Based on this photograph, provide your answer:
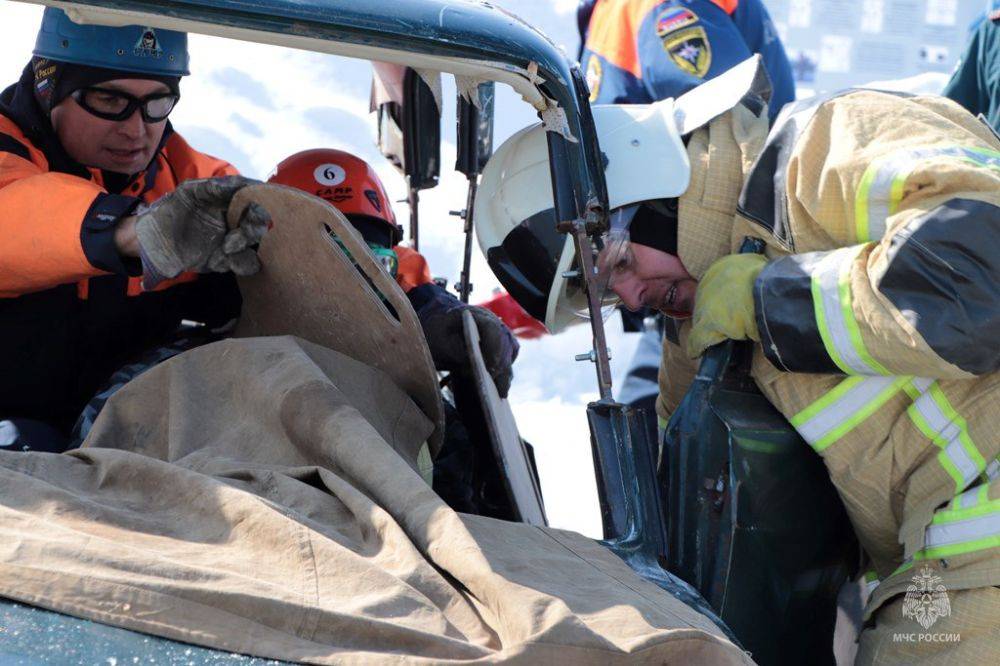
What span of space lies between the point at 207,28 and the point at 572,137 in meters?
0.73

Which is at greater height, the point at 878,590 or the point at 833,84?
the point at 833,84

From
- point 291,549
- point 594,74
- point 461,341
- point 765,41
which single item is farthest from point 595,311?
point 765,41

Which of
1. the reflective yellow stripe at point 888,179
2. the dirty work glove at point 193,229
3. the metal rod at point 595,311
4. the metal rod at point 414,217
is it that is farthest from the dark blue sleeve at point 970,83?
the dirty work glove at point 193,229

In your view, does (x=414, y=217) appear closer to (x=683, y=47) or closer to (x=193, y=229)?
(x=683, y=47)

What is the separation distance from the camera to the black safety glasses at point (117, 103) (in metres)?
2.97

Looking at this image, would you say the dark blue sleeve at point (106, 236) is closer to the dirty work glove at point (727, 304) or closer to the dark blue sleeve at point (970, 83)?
the dirty work glove at point (727, 304)

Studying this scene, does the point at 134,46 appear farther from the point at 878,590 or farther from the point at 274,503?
the point at 878,590

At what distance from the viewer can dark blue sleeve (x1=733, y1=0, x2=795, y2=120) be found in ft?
14.5

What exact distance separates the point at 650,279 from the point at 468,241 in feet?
2.28

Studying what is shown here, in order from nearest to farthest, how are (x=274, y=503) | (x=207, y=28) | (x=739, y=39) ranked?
1. (x=274, y=503)
2. (x=207, y=28)
3. (x=739, y=39)

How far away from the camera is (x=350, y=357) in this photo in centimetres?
246

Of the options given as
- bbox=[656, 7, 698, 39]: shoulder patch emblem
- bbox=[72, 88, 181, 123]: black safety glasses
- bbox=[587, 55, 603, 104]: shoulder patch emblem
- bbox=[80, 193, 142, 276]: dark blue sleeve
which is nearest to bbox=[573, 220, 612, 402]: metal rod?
bbox=[80, 193, 142, 276]: dark blue sleeve

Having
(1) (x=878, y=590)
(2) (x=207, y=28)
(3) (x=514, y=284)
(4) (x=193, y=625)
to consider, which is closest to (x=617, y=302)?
(3) (x=514, y=284)

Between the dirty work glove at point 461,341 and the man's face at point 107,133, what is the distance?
2.71 ft
